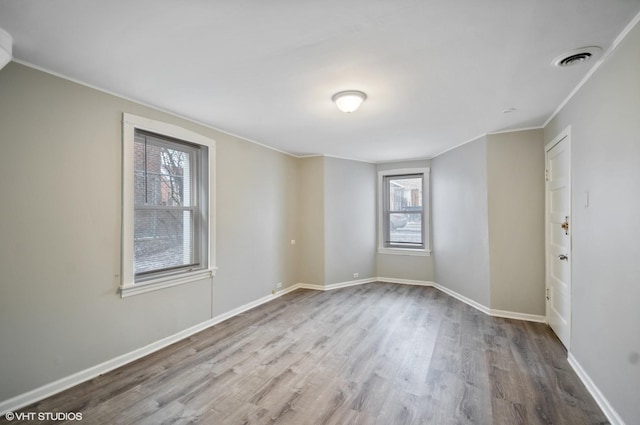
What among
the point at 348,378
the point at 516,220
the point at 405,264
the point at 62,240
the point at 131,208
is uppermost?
the point at 131,208

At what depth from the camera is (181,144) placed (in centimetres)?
331

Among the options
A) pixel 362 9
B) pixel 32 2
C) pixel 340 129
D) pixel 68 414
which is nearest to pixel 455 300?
pixel 340 129

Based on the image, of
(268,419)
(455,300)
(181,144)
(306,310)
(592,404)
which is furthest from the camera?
(455,300)

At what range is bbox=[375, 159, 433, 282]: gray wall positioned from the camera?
5492mm

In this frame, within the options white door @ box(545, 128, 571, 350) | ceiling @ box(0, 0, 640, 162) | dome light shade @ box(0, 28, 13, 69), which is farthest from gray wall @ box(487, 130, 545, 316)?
dome light shade @ box(0, 28, 13, 69)

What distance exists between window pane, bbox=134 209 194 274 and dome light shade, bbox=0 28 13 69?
1468 millimetres

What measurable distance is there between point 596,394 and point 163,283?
394 centimetres

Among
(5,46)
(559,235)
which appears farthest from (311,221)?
(5,46)

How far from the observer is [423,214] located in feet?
18.3

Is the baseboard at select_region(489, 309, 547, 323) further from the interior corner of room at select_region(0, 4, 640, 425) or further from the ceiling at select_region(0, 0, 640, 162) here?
the ceiling at select_region(0, 0, 640, 162)

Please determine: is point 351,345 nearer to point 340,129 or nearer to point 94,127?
point 340,129

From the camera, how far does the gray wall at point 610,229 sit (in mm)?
1678

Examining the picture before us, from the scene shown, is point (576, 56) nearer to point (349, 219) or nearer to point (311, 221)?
point (349, 219)

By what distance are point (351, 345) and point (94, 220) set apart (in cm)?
278
